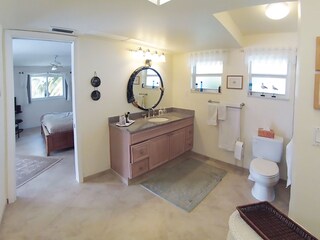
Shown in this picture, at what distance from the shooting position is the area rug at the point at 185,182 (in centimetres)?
265

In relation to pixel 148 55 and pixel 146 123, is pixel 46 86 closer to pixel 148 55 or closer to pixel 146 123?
pixel 148 55

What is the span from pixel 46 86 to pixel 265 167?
6875 millimetres

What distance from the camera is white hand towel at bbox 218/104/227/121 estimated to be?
3537 mm

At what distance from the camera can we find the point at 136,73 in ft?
11.4

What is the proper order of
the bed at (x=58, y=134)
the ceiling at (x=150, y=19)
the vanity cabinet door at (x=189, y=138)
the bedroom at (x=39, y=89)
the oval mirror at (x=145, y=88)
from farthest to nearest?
the bedroom at (x=39, y=89) → the bed at (x=58, y=134) → the vanity cabinet door at (x=189, y=138) → the oval mirror at (x=145, y=88) → the ceiling at (x=150, y=19)

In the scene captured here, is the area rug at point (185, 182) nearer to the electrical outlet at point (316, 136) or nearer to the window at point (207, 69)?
the window at point (207, 69)

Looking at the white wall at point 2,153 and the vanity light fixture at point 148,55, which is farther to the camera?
the vanity light fixture at point 148,55

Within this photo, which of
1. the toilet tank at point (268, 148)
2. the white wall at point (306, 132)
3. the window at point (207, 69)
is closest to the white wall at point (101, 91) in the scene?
the window at point (207, 69)

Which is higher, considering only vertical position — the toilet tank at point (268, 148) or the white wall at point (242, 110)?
the white wall at point (242, 110)

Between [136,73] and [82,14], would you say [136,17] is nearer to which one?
[82,14]

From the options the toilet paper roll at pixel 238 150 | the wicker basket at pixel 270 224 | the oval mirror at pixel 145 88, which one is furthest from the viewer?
the oval mirror at pixel 145 88

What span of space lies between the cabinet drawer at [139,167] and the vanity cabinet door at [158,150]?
0.26 ft

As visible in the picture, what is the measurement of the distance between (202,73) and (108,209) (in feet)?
9.19

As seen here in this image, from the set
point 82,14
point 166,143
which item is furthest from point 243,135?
point 82,14
